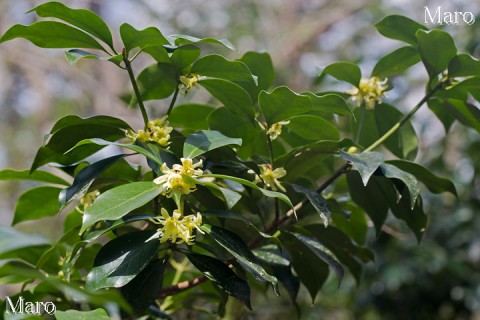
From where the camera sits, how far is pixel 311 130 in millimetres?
743

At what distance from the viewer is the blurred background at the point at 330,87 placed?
207 cm

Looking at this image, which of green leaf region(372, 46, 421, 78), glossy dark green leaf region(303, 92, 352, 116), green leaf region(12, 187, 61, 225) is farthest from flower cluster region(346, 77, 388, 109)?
Result: green leaf region(12, 187, 61, 225)

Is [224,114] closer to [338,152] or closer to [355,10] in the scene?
[338,152]

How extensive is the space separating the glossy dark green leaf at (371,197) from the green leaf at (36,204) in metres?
0.39

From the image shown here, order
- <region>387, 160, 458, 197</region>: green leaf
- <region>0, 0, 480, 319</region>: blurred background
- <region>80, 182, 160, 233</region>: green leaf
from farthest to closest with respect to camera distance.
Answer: <region>0, 0, 480, 319</region>: blurred background, <region>387, 160, 458, 197</region>: green leaf, <region>80, 182, 160, 233</region>: green leaf

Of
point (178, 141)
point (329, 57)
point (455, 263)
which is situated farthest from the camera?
point (329, 57)

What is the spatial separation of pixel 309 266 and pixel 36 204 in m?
0.37

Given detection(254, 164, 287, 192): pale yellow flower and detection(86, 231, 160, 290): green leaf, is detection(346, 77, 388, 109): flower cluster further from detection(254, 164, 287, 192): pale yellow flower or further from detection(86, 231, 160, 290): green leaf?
detection(86, 231, 160, 290): green leaf

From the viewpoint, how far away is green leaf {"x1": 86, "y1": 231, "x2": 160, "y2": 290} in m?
0.56

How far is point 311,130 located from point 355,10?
412 cm

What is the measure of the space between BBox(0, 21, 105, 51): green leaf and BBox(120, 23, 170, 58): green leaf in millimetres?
33

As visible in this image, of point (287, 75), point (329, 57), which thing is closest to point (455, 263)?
point (287, 75)

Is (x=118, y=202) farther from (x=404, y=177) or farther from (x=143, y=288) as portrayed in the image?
(x=404, y=177)

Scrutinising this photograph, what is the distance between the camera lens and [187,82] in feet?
2.25
